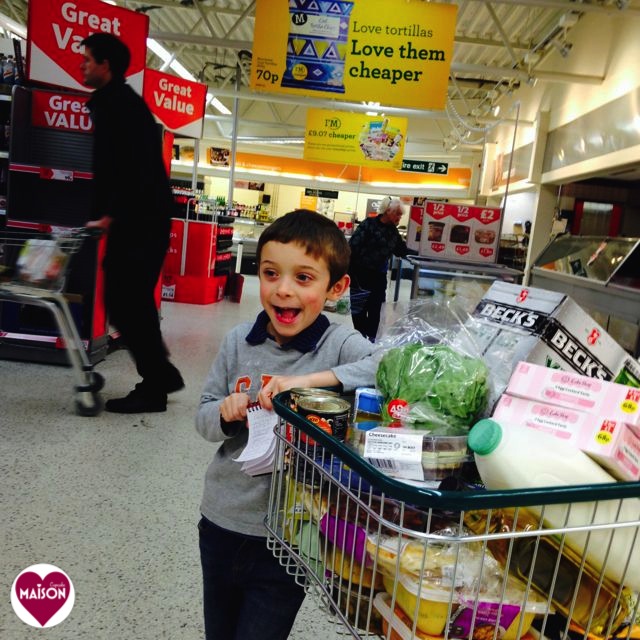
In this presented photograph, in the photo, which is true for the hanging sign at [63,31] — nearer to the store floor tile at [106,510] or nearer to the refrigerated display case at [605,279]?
the store floor tile at [106,510]

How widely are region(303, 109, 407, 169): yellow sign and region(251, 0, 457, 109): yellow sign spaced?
6664mm

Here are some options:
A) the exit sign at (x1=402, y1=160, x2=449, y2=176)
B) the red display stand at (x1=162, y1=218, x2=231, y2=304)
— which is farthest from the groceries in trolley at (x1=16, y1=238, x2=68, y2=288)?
the exit sign at (x1=402, y1=160, x2=449, y2=176)

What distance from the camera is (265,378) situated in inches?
43.8

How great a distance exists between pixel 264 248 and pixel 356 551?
551mm

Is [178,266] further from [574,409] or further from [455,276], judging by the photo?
[574,409]

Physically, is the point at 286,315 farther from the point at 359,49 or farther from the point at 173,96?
the point at 173,96

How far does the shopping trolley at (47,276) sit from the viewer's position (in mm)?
3402

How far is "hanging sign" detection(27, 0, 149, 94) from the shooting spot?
4762 mm

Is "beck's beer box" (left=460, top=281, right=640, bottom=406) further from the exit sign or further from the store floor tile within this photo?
the exit sign

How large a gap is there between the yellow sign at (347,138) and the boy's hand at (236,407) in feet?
42.3

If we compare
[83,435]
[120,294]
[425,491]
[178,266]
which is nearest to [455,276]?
[120,294]

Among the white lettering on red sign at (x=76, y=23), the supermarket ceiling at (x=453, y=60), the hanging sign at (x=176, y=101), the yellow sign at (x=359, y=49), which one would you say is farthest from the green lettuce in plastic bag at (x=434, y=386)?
the hanging sign at (x=176, y=101)

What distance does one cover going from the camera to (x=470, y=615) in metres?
0.76

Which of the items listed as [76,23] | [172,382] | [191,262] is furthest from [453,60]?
[172,382]
